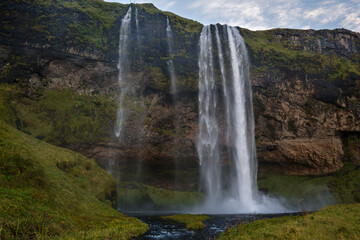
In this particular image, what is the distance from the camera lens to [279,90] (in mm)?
50938

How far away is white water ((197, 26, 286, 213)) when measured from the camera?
159 ft

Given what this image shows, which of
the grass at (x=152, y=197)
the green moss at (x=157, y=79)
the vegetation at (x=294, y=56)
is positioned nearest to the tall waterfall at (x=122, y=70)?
the green moss at (x=157, y=79)

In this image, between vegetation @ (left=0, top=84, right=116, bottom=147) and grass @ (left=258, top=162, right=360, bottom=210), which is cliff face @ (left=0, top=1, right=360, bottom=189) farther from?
grass @ (left=258, top=162, right=360, bottom=210)

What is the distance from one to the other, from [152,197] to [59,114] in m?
24.5

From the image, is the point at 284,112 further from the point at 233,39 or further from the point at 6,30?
the point at 6,30

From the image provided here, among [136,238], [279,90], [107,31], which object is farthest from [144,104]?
[136,238]

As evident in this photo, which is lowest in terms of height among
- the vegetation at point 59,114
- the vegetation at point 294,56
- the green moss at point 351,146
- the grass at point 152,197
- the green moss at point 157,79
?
the grass at point 152,197

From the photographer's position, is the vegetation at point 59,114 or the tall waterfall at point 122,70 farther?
the tall waterfall at point 122,70

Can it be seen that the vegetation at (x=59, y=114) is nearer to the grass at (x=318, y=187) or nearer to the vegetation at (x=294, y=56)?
the vegetation at (x=294, y=56)

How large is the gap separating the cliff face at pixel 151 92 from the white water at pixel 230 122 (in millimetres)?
1828

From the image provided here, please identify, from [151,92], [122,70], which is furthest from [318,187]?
[122,70]

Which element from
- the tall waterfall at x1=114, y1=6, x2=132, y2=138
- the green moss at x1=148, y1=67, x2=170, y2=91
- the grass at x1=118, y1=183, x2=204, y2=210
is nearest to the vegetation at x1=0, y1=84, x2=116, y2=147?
the tall waterfall at x1=114, y1=6, x2=132, y2=138

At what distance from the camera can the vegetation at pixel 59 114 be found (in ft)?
123

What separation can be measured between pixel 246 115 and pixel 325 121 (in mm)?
16582
